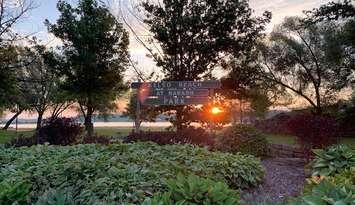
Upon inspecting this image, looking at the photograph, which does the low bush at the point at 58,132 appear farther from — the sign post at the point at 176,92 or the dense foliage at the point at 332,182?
the dense foliage at the point at 332,182

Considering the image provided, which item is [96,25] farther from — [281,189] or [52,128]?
[281,189]

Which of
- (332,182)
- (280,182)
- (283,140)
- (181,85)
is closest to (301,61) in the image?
(283,140)

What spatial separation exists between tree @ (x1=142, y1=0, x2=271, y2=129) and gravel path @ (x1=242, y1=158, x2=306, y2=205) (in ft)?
32.7

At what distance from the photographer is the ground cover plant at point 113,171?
591 cm

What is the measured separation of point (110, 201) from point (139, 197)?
1.29 feet

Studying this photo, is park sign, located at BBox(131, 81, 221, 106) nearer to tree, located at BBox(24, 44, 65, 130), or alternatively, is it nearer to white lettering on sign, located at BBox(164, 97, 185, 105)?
white lettering on sign, located at BBox(164, 97, 185, 105)

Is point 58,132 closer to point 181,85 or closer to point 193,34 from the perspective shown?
point 181,85

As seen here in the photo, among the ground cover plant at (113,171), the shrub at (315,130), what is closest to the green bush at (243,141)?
the shrub at (315,130)

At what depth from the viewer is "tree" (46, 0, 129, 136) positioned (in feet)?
86.8

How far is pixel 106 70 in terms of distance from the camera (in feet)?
88.3

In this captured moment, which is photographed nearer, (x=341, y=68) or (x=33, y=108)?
(x=341, y=68)

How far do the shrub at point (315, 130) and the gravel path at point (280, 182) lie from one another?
0.66 metres

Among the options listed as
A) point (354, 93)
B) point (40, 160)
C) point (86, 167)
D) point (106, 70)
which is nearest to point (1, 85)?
point (106, 70)

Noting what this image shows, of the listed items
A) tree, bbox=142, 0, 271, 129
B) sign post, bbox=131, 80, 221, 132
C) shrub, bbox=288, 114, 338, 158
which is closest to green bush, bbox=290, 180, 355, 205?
shrub, bbox=288, 114, 338, 158
